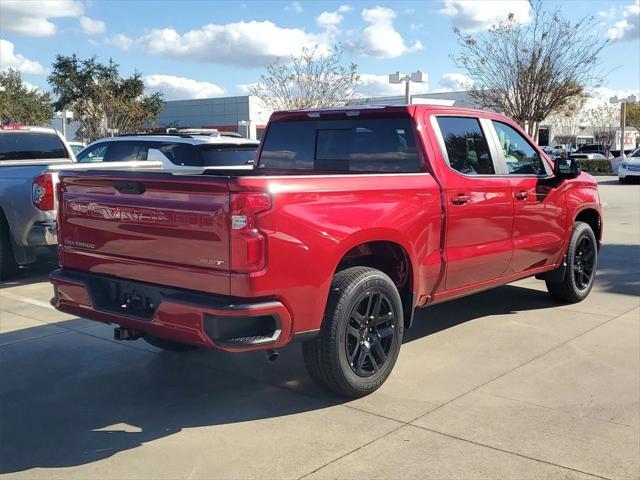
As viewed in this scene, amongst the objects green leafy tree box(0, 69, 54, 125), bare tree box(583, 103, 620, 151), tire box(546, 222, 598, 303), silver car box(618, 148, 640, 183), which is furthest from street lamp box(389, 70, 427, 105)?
bare tree box(583, 103, 620, 151)

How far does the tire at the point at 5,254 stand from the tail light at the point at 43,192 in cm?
74

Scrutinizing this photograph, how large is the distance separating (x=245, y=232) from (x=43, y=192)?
16.9 feet

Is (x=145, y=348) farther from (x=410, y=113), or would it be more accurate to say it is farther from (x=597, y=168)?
(x=597, y=168)

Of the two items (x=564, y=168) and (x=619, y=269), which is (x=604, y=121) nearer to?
(x=619, y=269)

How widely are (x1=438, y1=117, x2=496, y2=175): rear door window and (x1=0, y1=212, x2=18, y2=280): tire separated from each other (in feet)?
18.9

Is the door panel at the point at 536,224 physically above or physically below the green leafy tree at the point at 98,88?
below

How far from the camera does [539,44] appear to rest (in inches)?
1041

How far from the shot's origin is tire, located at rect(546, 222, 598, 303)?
706cm

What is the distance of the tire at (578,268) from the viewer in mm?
7059

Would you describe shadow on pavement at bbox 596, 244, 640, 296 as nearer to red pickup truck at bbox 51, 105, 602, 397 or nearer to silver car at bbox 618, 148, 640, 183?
red pickup truck at bbox 51, 105, 602, 397

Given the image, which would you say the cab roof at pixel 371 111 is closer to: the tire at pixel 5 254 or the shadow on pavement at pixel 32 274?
the tire at pixel 5 254

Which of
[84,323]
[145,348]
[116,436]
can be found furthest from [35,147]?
[116,436]

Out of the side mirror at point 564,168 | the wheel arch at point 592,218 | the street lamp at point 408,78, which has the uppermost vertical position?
the street lamp at point 408,78

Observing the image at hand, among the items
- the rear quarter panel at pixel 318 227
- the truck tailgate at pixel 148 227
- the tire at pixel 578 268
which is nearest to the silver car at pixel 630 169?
the tire at pixel 578 268
